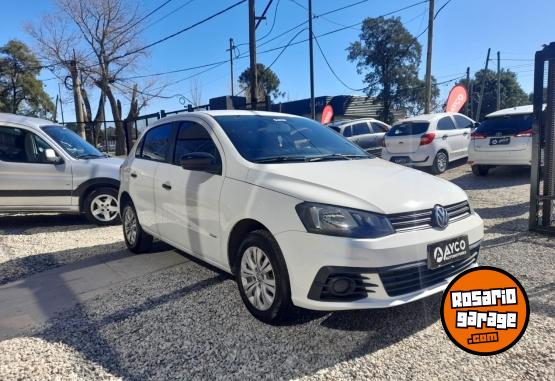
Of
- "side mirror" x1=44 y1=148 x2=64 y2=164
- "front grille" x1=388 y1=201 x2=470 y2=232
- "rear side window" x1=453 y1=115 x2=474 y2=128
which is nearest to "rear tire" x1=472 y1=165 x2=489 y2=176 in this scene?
"rear side window" x1=453 y1=115 x2=474 y2=128

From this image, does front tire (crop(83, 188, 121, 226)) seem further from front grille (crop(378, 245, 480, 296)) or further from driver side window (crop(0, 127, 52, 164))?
front grille (crop(378, 245, 480, 296))

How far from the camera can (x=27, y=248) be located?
609 cm

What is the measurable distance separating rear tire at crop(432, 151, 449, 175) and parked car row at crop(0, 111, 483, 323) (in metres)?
7.30

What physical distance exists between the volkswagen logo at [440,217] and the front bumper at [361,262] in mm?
66

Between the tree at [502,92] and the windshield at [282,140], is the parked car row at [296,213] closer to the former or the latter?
the windshield at [282,140]

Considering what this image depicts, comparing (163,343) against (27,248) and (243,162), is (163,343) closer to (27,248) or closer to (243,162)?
(243,162)

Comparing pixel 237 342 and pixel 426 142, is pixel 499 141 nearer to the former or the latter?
pixel 426 142

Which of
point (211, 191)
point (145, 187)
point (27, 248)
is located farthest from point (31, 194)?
point (211, 191)

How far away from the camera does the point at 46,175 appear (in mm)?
7078

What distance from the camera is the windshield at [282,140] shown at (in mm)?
3799

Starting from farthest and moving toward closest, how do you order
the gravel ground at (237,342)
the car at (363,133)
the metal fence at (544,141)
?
1. the car at (363,133)
2. the metal fence at (544,141)
3. the gravel ground at (237,342)

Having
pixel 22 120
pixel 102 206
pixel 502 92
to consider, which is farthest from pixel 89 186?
pixel 502 92

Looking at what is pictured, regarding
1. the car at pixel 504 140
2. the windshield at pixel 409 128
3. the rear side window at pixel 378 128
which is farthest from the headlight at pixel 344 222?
the rear side window at pixel 378 128

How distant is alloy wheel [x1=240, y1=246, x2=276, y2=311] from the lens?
10.4ft
